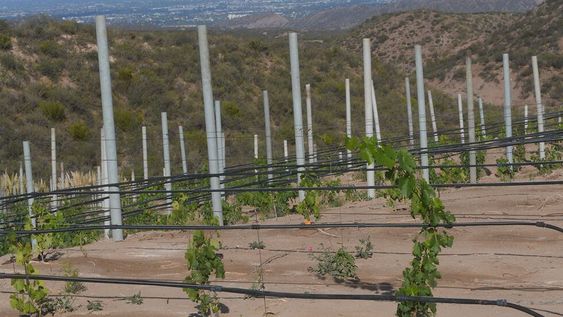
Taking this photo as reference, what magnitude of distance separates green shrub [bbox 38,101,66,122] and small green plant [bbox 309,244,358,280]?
1998 centimetres

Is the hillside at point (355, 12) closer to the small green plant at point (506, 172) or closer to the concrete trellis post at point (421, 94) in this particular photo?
the small green plant at point (506, 172)

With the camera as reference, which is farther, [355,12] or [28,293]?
[355,12]

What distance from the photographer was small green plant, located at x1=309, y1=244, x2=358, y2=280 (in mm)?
8867

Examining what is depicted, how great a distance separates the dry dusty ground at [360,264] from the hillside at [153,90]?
11.6 meters

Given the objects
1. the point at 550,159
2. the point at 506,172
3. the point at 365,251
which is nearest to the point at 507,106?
the point at 506,172

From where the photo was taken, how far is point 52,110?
27.8 meters

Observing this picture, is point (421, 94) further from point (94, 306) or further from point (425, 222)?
point (425, 222)

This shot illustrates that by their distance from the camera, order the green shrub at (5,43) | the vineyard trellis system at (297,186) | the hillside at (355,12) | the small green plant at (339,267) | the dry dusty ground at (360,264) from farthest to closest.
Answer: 1. the hillside at (355,12)
2. the green shrub at (5,43)
3. the small green plant at (339,267)
4. the dry dusty ground at (360,264)
5. the vineyard trellis system at (297,186)

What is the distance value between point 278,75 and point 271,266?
85.6ft

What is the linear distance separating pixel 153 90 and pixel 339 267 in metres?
23.5

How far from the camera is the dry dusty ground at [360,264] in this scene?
26.7ft

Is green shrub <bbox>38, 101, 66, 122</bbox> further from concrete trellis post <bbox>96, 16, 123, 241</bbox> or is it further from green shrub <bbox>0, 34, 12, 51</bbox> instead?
concrete trellis post <bbox>96, 16, 123, 241</bbox>

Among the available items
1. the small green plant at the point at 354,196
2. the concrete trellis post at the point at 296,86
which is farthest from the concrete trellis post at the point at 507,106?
the concrete trellis post at the point at 296,86

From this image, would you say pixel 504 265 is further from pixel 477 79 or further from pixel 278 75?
pixel 477 79
